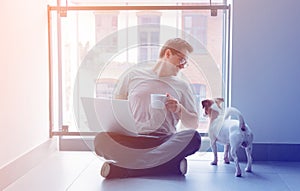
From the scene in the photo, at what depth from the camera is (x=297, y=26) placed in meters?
2.85

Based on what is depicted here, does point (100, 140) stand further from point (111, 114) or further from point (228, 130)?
point (228, 130)

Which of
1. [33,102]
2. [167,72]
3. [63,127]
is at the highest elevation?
[167,72]

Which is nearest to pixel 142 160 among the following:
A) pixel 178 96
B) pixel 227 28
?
pixel 178 96

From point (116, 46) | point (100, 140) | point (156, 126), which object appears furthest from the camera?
point (116, 46)

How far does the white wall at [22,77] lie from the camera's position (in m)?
2.33

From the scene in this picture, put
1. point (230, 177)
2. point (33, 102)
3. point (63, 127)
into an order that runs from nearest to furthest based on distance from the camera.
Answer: point (230, 177) < point (33, 102) < point (63, 127)

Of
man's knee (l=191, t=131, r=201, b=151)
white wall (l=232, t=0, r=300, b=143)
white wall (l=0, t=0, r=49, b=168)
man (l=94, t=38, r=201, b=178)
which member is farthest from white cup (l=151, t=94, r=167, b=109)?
white wall (l=0, t=0, r=49, b=168)

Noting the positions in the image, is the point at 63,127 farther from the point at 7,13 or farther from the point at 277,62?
the point at 277,62

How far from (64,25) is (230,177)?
1.69 metres

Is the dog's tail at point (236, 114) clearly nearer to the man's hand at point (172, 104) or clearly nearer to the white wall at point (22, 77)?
the man's hand at point (172, 104)

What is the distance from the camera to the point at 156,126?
2639 mm

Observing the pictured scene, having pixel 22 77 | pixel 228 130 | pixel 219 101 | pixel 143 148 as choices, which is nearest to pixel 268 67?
pixel 219 101

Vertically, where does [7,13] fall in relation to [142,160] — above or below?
above

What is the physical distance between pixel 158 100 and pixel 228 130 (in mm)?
483
